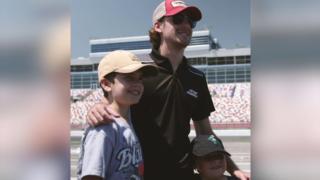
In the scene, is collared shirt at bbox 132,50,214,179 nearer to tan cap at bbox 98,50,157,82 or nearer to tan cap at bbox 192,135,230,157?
tan cap at bbox 192,135,230,157

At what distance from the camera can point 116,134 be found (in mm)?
1300

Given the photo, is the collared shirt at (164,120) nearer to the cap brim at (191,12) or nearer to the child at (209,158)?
the child at (209,158)

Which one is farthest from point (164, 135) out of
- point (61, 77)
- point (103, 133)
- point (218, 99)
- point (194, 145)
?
point (218, 99)

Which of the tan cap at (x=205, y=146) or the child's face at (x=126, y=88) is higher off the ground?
the child's face at (x=126, y=88)

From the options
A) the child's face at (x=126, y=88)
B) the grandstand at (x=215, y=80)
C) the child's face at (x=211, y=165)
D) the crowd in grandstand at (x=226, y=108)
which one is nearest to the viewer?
the child's face at (x=126, y=88)

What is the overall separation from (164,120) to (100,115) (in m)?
0.41

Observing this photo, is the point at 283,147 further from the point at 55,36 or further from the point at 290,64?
the point at 55,36

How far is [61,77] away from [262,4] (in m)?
0.38

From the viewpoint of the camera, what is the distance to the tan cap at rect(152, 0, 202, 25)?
1.66 metres

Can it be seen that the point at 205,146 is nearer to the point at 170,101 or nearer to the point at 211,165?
the point at 211,165

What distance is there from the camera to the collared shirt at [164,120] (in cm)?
162

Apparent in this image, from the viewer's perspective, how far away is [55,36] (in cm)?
73

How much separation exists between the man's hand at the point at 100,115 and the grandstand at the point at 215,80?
2924 centimetres

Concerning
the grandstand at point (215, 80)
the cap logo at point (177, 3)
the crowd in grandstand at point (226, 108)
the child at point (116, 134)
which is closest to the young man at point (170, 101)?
the cap logo at point (177, 3)
